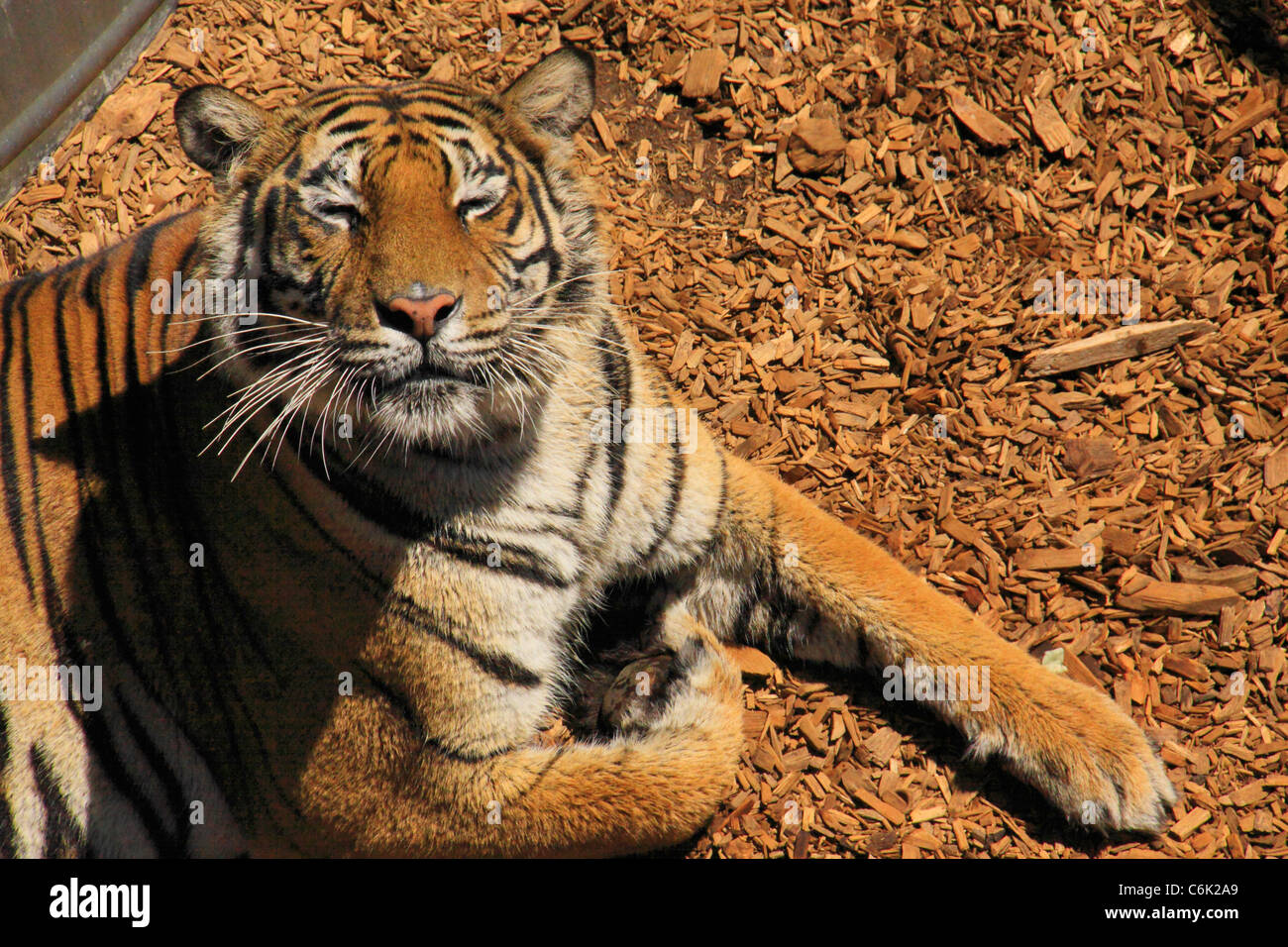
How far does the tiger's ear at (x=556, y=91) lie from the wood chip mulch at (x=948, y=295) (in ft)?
3.79

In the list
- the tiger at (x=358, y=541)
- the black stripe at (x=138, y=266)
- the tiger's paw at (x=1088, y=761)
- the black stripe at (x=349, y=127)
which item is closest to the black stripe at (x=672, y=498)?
the tiger at (x=358, y=541)

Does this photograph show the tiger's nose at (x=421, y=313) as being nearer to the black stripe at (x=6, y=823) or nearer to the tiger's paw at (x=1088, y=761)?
the black stripe at (x=6, y=823)

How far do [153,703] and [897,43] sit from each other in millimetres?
3537

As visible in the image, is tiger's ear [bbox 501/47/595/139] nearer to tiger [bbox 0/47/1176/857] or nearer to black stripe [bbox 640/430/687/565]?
tiger [bbox 0/47/1176/857]

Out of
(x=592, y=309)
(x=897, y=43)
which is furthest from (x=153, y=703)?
(x=897, y=43)

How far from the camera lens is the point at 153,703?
2902 millimetres

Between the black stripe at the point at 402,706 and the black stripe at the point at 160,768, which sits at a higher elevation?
the black stripe at the point at 402,706

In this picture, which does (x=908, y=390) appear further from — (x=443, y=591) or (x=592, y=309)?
(x=443, y=591)

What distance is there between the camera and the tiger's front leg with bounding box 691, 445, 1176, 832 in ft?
9.63

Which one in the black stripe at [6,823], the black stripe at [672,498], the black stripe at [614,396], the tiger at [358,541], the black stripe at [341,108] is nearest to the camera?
the tiger at [358,541]

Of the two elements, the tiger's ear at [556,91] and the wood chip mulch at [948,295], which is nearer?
the tiger's ear at [556,91]

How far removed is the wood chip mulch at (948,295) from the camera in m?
3.14

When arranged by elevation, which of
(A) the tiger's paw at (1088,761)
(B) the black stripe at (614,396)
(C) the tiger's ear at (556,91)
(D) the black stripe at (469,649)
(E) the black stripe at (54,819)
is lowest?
(E) the black stripe at (54,819)

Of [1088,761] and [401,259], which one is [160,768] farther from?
[1088,761]
